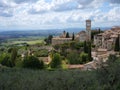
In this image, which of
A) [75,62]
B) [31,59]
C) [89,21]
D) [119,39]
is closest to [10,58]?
[31,59]

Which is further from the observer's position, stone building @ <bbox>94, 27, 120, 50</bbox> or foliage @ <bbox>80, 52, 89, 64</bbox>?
stone building @ <bbox>94, 27, 120, 50</bbox>

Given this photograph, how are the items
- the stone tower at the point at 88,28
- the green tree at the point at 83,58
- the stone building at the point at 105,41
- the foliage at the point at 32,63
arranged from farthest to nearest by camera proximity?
the stone tower at the point at 88,28 → the stone building at the point at 105,41 → the green tree at the point at 83,58 → the foliage at the point at 32,63

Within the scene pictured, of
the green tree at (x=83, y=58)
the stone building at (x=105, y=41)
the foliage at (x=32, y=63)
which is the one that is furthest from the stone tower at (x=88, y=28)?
the foliage at (x=32, y=63)

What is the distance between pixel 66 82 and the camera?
7270 millimetres

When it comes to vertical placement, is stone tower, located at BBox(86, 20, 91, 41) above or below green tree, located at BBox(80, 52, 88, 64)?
above

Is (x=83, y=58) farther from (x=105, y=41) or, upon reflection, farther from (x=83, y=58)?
(x=105, y=41)

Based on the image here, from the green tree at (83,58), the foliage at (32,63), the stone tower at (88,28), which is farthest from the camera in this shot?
the stone tower at (88,28)

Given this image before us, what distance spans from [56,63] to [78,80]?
2265 centimetres

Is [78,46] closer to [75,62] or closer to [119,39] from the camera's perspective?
[119,39]

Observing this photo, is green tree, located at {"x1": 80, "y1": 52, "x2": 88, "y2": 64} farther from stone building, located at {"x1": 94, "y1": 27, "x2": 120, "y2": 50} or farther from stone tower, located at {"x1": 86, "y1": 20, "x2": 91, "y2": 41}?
stone tower, located at {"x1": 86, "y1": 20, "x2": 91, "y2": 41}

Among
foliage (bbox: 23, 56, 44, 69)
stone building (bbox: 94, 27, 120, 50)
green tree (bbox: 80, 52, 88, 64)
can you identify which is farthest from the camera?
stone building (bbox: 94, 27, 120, 50)

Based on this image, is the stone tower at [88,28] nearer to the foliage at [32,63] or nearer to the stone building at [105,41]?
the stone building at [105,41]

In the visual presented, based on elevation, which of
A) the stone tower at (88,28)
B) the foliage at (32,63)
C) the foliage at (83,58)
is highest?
the stone tower at (88,28)

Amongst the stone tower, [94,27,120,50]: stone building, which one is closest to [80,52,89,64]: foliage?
[94,27,120,50]: stone building
